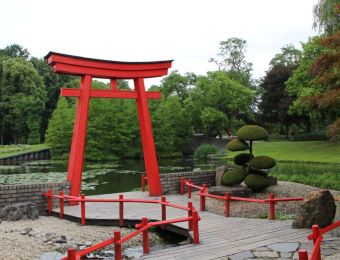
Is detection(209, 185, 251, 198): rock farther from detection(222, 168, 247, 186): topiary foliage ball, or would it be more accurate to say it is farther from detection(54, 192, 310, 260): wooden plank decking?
detection(54, 192, 310, 260): wooden plank decking

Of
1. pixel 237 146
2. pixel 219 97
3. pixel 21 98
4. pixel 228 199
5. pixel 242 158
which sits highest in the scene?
pixel 21 98

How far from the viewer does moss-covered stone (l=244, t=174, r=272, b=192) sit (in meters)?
13.3

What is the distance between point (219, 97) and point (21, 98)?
24797mm

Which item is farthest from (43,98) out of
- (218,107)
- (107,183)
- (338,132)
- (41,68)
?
(338,132)

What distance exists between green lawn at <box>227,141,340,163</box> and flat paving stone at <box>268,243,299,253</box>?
22.7 metres

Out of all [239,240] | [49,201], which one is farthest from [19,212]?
[239,240]

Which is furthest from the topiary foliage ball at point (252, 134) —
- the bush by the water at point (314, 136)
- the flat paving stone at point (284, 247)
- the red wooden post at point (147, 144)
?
the bush by the water at point (314, 136)

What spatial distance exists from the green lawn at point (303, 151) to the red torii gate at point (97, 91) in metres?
18.0

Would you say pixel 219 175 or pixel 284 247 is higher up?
pixel 219 175

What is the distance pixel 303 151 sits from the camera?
34.5 meters

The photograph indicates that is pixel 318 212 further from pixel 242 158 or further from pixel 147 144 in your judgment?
pixel 147 144

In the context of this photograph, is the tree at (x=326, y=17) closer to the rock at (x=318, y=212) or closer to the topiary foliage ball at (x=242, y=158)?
the topiary foliage ball at (x=242, y=158)

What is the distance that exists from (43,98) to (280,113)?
29597 millimetres

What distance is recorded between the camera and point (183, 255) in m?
6.93
